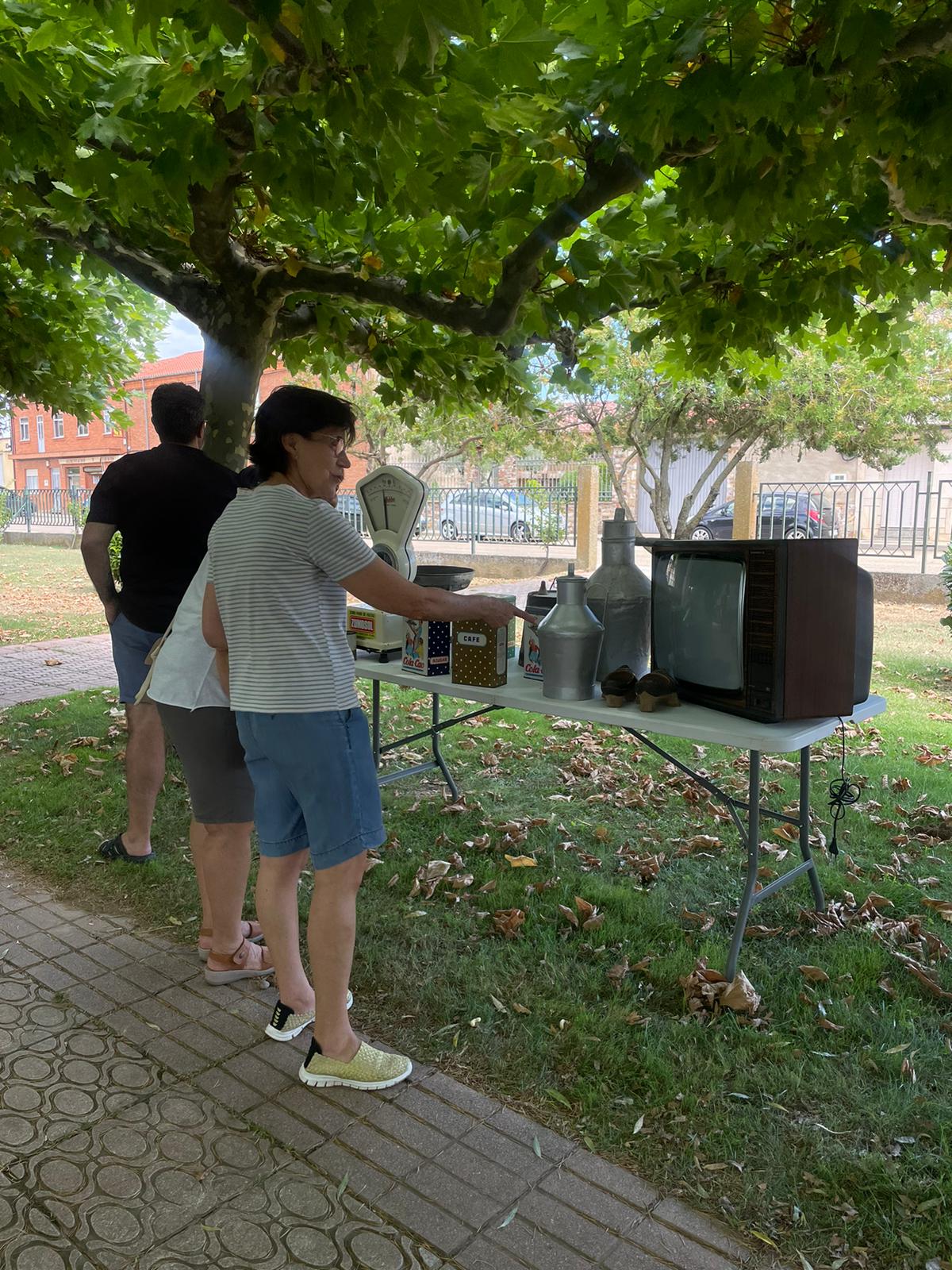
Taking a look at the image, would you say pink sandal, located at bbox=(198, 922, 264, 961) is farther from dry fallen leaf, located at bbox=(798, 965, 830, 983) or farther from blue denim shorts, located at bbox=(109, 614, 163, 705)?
dry fallen leaf, located at bbox=(798, 965, 830, 983)

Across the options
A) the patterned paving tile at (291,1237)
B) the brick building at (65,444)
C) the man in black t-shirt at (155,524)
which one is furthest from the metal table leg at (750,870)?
the brick building at (65,444)

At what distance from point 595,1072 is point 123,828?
307 centimetres

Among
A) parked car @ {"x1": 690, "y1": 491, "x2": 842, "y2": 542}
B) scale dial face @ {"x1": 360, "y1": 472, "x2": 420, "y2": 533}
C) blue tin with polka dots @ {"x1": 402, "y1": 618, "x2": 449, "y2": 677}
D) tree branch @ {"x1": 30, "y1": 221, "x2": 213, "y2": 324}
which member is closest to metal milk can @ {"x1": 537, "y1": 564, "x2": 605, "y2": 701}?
blue tin with polka dots @ {"x1": 402, "y1": 618, "x2": 449, "y2": 677}

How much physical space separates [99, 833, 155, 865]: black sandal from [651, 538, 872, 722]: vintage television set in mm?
2797

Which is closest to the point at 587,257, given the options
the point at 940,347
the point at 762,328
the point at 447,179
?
the point at 447,179

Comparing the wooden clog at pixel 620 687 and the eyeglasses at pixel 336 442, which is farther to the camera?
the wooden clog at pixel 620 687

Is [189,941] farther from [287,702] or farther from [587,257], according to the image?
[587,257]

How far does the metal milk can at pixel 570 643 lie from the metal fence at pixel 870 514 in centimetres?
1157

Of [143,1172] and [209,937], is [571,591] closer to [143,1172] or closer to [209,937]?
[209,937]

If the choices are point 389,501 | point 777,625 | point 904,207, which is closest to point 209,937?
point 389,501

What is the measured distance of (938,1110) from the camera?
2.69 meters

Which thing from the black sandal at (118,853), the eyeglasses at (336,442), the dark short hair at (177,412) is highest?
the dark short hair at (177,412)

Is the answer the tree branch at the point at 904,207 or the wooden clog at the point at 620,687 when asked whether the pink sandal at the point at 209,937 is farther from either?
the tree branch at the point at 904,207

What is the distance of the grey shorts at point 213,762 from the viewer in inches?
121
